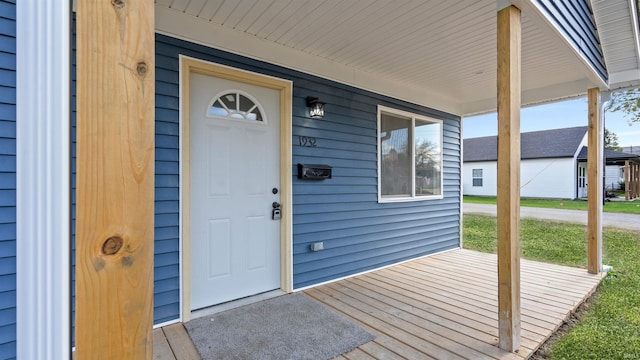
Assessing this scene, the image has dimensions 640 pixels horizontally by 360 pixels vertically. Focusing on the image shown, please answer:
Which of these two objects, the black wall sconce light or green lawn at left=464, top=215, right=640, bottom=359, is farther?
the black wall sconce light

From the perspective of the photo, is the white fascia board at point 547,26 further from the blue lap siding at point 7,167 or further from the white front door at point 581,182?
the white front door at point 581,182

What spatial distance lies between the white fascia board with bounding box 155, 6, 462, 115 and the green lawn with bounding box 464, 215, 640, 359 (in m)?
3.23

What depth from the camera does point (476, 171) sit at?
762 inches

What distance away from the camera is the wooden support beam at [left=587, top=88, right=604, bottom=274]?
12.2 ft

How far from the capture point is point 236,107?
9.51ft

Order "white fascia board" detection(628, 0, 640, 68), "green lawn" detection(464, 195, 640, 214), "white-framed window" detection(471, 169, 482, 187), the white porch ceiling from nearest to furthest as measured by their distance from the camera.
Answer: the white porch ceiling, "white fascia board" detection(628, 0, 640, 68), "green lawn" detection(464, 195, 640, 214), "white-framed window" detection(471, 169, 482, 187)

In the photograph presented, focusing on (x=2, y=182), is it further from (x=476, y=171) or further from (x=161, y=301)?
(x=476, y=171)

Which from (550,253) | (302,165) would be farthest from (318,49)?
(550,253)

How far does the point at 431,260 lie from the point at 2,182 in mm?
4765

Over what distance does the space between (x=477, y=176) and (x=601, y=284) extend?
57.1 feet

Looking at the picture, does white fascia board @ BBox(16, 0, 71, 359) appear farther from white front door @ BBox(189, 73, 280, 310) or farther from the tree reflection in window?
the tree reflection in window

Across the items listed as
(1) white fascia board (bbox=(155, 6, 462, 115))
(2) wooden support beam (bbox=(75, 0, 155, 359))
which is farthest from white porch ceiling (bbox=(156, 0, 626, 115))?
(2) wooden support beam (bbox=(75, 0, 155, 359))

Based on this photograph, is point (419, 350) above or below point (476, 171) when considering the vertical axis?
below

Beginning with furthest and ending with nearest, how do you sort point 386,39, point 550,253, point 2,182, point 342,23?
1. point 550,253
2. point 386,39
3. point 342,23
4. point 2,182
